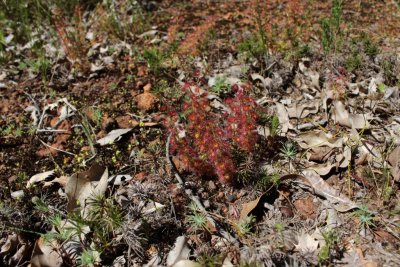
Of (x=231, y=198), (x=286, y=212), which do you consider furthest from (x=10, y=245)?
(x=286, y=212)

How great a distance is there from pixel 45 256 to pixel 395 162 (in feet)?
7.56

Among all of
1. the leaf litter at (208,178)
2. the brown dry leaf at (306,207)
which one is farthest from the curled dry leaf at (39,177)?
the brown dry leaf at (306,207)

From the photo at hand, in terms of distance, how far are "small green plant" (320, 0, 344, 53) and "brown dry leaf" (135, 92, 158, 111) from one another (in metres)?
1.63

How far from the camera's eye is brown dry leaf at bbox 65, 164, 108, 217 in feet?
8.48

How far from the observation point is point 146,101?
3.52 m

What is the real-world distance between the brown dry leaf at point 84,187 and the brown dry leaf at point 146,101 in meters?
0.92

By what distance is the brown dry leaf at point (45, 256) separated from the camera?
91.4 inches

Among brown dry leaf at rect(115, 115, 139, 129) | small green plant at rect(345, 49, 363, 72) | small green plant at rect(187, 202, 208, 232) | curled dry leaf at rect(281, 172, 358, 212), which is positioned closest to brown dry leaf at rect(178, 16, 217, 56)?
brown dry leaf at rect(115, 115, 139, 129)

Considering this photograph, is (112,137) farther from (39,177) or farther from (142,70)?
(142,70)

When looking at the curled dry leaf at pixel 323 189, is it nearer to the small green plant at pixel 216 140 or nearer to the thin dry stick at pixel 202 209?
the small green plant at pixel 216 140

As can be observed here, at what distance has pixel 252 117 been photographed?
260 cm

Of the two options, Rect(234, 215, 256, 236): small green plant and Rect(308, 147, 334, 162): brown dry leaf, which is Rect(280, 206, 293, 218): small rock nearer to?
Rect(234, 215, 256, 236): small green plant

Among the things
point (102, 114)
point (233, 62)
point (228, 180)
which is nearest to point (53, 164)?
point (102, 114)

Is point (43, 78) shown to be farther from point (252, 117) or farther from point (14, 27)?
point (252, 117)
